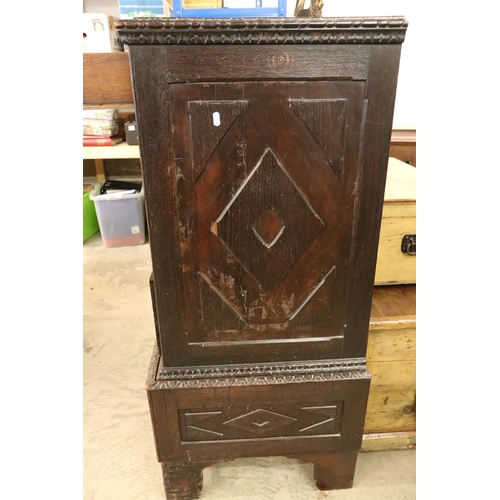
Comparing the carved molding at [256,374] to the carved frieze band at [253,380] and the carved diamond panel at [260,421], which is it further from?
the carved diamond panel at [260,421]

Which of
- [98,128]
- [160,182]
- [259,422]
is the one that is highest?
[98,128]

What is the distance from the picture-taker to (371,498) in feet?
3.87

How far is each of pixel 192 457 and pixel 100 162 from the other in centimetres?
239

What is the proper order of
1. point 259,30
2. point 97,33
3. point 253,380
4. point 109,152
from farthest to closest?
point 109,152 → point 97,33 → point 253,380 → point 259,30

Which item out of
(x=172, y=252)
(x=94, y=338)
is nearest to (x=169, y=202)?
(x=172, y=252)

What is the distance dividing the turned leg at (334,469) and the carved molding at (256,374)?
0.94ft

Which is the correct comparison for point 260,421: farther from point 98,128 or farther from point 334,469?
point 98,128

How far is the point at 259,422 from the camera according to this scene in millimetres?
1068

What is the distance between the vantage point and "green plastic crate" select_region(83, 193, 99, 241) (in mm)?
2783

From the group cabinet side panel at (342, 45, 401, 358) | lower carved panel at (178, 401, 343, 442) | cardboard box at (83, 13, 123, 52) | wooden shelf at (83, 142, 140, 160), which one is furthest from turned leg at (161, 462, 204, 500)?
cardboard box at (83, 13, 123, 52)

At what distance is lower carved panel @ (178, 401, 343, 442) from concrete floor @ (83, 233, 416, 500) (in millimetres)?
258

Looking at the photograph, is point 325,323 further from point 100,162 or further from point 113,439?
point 100,162

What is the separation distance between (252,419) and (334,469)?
1.07 feet

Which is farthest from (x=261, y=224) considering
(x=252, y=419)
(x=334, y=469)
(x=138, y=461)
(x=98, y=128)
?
(x=98, y=128)
